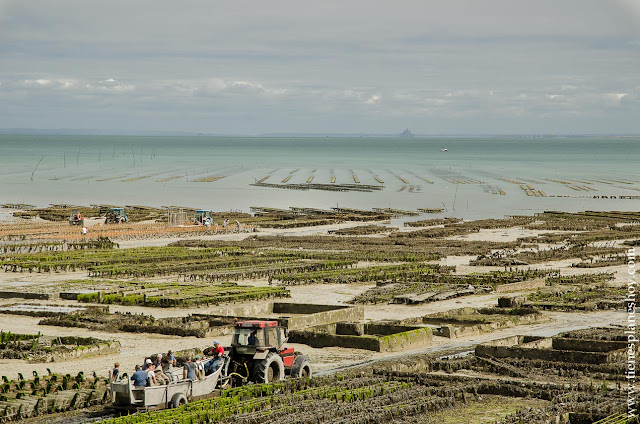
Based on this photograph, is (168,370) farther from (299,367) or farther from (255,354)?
(299,367)

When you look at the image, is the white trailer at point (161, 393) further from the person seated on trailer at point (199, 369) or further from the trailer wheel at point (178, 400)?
the person seated on trailer at point (199, 369)

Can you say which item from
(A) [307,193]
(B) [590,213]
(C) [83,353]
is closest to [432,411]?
(C) [83,353]

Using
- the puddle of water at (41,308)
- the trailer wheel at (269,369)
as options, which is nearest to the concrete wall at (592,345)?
the trailer wheel at (269,369)

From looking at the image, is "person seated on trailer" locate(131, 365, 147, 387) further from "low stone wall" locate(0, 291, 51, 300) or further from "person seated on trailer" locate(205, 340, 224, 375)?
"low stone wall" locate(0, 291, 51, 300)

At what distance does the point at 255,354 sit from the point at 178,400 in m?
2.94

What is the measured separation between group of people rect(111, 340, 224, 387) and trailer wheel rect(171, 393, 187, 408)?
0.42 m

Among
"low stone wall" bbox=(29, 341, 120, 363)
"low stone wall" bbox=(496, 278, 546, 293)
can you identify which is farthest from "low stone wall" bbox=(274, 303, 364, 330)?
"low stone wall" bbox=(496, 278, 546, 293)

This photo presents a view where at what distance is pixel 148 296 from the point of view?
4594 cm

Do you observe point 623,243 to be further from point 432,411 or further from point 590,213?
point 432,411

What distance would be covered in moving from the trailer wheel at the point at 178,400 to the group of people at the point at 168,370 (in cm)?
42

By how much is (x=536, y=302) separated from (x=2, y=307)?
82.9 ft

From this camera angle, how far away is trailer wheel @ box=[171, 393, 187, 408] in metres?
23.6

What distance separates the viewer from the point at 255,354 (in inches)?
1017

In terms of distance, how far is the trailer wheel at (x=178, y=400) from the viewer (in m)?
23.6
